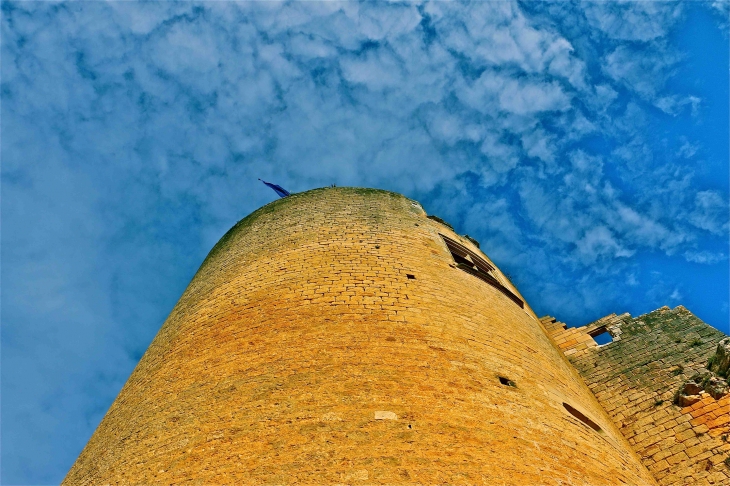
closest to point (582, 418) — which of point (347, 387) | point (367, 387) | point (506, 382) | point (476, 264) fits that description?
point (506, 382)

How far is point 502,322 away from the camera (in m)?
6.90

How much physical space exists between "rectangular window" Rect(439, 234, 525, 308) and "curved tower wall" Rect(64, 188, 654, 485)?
0.96 m

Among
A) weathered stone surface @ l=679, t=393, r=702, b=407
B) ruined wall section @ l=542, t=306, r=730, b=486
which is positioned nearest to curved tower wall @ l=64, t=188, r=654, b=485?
ruined wall section @ l=542, t=306, r=730, b=486

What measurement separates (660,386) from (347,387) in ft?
20.5

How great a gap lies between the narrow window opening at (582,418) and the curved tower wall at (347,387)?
4cm

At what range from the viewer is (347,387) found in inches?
186

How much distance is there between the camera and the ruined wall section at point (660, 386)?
6938 mm

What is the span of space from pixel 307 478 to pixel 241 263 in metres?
4.32

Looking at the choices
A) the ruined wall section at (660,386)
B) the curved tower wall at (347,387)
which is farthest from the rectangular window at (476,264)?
the ruined wall section at (660,386)

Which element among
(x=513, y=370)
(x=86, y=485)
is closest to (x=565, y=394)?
(x=513, y=370)

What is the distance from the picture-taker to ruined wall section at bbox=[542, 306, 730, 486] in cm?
694

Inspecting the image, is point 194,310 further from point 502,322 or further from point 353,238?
point 502,322

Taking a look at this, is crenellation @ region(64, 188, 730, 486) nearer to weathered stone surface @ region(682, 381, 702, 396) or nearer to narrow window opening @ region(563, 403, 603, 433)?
narrow window opening @ region(563, 403, 603, 433)

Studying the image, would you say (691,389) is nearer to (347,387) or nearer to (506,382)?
(506,382)
